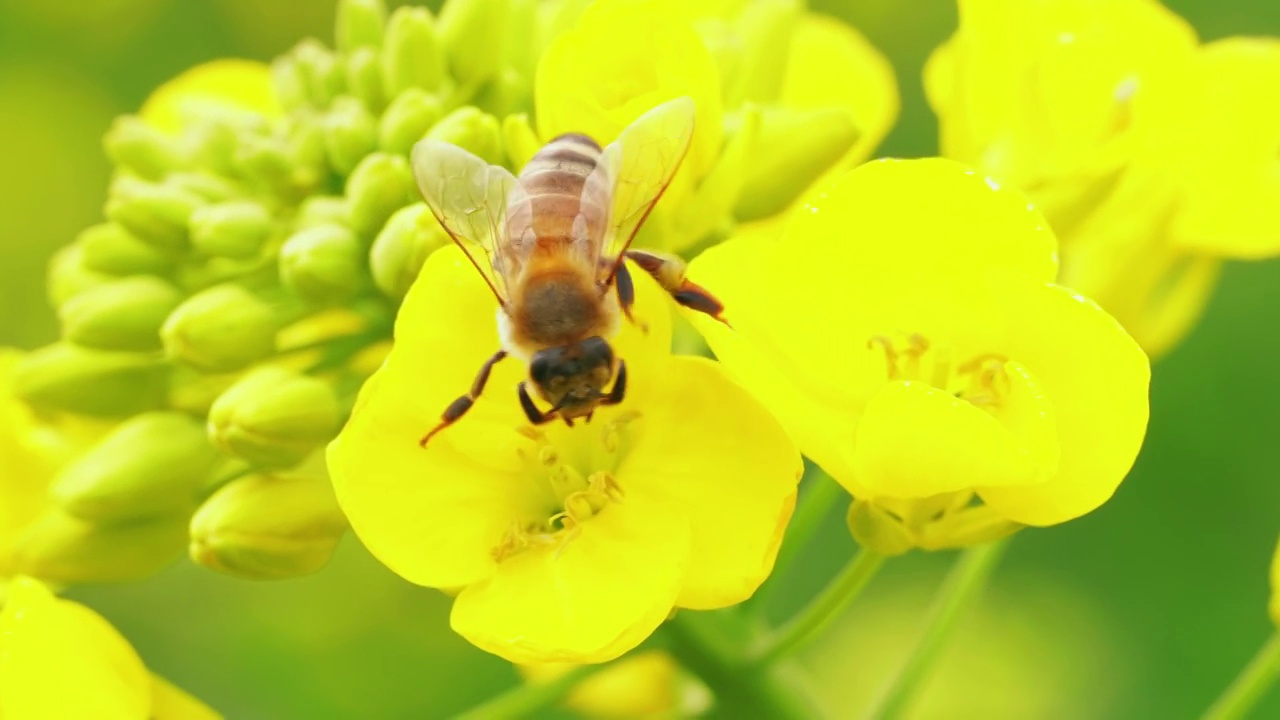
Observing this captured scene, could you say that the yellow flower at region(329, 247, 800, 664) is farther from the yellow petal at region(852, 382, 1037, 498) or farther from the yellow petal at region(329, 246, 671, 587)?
the yellow petal at region(852, 382, 1037, 498)

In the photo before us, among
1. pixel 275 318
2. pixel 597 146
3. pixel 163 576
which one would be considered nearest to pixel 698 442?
pixel 597 146

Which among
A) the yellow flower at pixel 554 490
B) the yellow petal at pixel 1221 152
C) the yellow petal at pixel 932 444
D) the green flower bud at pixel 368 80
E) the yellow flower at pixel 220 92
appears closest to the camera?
the yellow petal at pixel 932 444

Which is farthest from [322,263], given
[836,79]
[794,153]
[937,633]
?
[836,79]

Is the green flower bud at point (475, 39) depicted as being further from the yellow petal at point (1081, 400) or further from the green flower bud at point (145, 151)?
the yellow petal at point (1081, 400)

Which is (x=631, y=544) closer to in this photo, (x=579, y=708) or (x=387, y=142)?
(x=387, y=142)

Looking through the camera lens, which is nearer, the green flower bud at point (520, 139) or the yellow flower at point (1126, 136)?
the green flower bud at point (520, 139)

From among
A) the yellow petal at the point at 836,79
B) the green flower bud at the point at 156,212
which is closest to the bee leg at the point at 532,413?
the green flower bud at the point at 156,212

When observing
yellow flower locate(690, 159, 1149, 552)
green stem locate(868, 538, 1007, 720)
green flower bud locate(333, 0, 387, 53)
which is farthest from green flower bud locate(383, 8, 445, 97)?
green stem locate(868, 538, 1007, 720)
